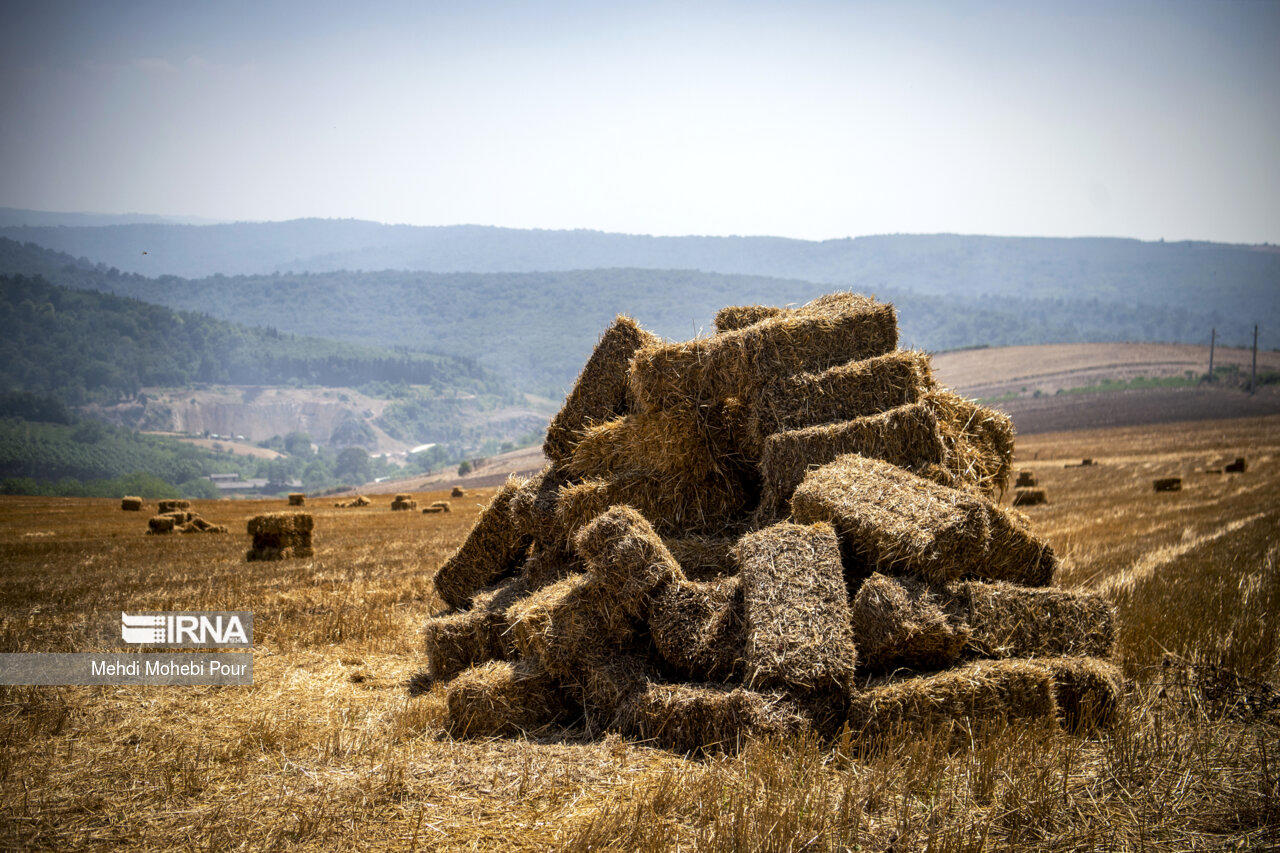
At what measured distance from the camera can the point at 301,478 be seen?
15425 cm

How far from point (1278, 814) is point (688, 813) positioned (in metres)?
3.50

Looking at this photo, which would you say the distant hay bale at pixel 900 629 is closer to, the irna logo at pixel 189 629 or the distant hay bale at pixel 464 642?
the distant hay bale at pixel 464 642

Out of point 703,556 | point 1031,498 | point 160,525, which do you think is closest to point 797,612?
point 703,556

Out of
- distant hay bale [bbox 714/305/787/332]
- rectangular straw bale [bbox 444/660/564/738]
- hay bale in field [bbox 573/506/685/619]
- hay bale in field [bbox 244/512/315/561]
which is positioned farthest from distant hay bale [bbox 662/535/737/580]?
hay bale in field [bbox 244/512/315/561]

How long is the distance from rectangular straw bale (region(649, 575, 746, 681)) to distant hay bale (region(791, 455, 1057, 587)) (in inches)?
39.6

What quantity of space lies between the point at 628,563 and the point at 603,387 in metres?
3.74

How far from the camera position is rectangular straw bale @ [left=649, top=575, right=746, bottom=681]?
580cm

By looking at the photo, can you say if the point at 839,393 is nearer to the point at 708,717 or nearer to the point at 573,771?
the point at 708,717

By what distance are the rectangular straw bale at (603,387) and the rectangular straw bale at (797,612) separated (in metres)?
3.63

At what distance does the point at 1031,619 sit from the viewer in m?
6.18

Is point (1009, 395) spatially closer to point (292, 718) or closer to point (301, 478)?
point (292, 718)

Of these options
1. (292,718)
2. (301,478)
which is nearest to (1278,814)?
(292,718)

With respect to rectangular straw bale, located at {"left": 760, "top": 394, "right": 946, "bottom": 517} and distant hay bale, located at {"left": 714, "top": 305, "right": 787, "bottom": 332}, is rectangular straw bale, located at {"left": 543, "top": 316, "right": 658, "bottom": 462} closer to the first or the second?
distant hay bale, located at {"left": 714, "top": 305, "right": 787, "bottom": 332}

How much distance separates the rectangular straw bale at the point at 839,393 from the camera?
7742 millimetres
